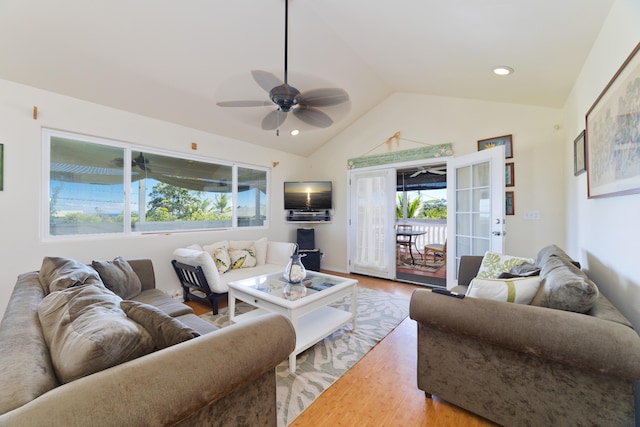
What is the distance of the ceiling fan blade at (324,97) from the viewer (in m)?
2.18

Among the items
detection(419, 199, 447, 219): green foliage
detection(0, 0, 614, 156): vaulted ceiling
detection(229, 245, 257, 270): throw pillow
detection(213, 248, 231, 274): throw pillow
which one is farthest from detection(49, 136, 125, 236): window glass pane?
detection(419, 199, 447, 219): green foliage

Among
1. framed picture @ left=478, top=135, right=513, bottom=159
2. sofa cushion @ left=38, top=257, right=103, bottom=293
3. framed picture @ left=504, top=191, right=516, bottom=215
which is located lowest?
sofa cushion @ left=38, top=257, right=103, bottom=293

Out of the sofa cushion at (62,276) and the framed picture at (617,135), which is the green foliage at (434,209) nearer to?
the framed picture at (617,135)

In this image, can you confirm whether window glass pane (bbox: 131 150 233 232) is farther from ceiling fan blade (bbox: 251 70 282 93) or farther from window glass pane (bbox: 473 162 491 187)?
window glass pane (bbox: 473 162 491 187)

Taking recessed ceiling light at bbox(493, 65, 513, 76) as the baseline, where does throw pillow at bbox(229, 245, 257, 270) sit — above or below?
below

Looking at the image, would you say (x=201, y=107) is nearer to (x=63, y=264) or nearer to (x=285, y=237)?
(x=63, y=264)

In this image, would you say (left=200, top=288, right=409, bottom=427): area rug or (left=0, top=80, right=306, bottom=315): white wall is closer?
(left=200, top=288, right=409, bottom=427): area rug

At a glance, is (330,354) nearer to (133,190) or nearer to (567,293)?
(567,293)

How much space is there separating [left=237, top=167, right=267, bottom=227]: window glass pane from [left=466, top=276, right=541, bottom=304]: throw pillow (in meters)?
3.70

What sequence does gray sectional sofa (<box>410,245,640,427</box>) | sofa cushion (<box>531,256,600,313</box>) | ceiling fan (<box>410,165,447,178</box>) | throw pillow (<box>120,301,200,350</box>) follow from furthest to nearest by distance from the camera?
ceiling fan (<box>410,165,447,178</box>) < sofa cushion (<box>531,256,600,313</box>) < gray sectional sofa (<box>410,245,640,427</box>) < throw pillow (<box>120,301,200,350</box>)

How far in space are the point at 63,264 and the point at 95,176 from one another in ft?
5.74

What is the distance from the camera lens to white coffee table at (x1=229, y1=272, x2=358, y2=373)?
201 centimetres

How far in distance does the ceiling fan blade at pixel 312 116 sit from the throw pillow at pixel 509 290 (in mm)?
1923

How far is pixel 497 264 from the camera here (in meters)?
2.22
